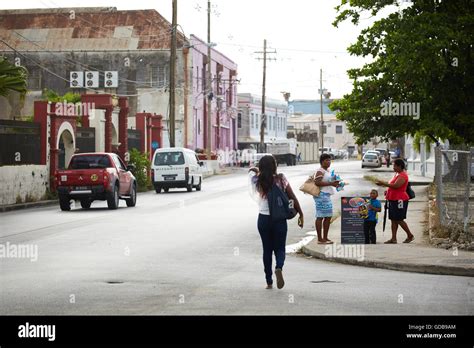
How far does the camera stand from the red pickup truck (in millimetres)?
31078

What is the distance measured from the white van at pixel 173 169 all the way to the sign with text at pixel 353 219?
24.2 m

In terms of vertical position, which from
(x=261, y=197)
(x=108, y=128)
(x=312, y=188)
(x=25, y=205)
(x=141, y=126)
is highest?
(x=141, y=126)

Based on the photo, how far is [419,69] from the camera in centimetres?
3198

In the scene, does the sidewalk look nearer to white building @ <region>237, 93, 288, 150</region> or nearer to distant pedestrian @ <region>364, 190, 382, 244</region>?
distant pedestrian @ <region>364, 190, 382, 244</region>

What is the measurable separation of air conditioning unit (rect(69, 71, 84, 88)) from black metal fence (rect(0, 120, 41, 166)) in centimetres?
3714

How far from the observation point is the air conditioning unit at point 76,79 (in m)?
75.1

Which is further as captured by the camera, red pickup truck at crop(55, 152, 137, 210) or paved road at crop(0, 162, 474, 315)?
red pickup truck at crop(55, 152, 137, 210)

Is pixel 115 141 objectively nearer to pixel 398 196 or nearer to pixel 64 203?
pixel 64 203

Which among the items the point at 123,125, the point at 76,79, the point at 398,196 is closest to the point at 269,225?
the point at 398,196

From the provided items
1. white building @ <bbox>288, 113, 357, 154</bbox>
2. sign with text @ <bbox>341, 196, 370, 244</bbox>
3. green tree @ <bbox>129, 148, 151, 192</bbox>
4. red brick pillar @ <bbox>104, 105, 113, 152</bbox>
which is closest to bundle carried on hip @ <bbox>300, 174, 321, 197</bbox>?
sign with text @ <bbox>341, 196, 370, 244</bbox>

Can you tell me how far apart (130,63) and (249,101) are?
37.3m

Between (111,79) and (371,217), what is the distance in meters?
56.9

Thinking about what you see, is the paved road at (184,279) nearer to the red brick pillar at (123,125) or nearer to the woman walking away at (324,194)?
the woman walking away at (324,194)
